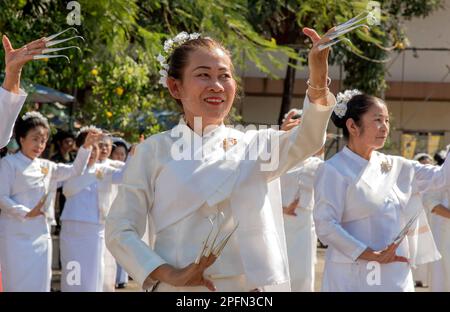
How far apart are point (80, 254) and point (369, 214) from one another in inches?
212

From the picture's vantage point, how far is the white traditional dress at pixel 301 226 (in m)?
9.58

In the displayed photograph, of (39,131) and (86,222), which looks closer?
(39,131)

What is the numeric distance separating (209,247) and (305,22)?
840 centimetres

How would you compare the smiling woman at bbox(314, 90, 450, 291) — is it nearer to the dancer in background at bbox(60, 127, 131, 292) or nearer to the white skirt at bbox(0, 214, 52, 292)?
the white skirt at bbox(0, 214, 52, 292)

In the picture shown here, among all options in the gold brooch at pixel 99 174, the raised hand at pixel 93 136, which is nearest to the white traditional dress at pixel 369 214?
the raised hand at pixel 93 136

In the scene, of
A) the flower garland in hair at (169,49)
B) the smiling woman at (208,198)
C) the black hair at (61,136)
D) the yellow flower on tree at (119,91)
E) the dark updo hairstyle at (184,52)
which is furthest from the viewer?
the yellow flower on tree at (119,91)

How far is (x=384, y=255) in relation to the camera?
546 cm

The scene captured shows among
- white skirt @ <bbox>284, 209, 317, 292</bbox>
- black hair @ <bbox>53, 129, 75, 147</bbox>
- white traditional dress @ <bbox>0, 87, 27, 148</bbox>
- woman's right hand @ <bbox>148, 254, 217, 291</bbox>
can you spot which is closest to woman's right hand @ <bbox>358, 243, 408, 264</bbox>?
woman's right hand @ <bbox>148, 254, 217, 291</bbox>

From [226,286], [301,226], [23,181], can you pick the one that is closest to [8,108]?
[226,286]

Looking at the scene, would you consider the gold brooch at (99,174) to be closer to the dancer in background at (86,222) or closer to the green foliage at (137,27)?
the dancer in background at (86,222)

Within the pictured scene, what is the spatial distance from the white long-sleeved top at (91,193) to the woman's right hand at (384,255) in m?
5.13

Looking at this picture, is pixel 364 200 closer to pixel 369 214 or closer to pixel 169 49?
pixel 369 214

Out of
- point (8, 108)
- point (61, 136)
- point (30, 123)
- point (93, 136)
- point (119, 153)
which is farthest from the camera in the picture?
point (119, 153)

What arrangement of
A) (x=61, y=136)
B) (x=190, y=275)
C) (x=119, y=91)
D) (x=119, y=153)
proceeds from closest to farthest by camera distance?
1. (x=190, y=275)
2. (x=61, y=136)
3. (x=119, y=153)
4. (x=119, y=91)
